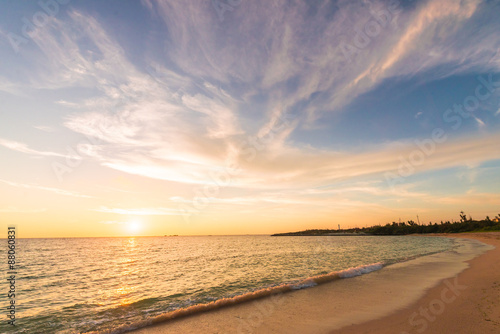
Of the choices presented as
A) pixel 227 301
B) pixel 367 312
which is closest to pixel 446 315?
pixel 367 312

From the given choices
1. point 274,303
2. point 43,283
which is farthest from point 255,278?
point 43,283

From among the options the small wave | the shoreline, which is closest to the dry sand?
the shoreline

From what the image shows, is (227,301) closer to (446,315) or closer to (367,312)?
(367,312)

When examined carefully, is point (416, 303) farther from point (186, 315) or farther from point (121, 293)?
point (121, 293)

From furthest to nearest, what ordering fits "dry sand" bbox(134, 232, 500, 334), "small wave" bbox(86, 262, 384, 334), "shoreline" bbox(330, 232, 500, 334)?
"small wave" bbox(86, 262, 384, 334), "dry sand" bbox(134, 232, 500, 334), "shoreline" bbox(330, 232, 500, 334)

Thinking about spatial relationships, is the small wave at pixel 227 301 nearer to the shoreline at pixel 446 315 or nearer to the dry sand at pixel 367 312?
the dry sand at pixel 367 312

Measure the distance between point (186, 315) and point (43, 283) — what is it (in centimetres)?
2058

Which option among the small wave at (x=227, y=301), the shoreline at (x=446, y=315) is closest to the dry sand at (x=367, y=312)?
the shoreline at (x=446, y=315)

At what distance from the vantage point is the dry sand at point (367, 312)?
9141mm

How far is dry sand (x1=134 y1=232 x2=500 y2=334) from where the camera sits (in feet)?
30.0

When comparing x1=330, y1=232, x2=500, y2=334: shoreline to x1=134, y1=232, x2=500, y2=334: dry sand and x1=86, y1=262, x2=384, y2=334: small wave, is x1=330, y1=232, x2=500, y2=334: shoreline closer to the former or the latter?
x1=134, y1=232, x2=500, y2=334: dry sand

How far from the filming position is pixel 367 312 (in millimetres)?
10984

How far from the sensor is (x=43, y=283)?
75.1ft

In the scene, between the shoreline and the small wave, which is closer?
the shoreline
